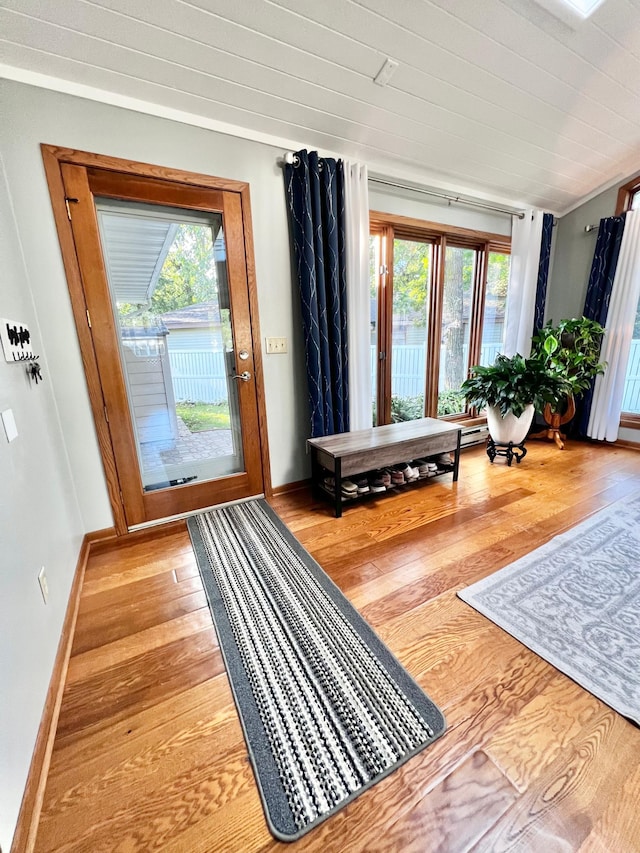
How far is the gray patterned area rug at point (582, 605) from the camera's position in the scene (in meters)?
1.15

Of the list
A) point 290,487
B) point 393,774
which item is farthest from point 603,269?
point 393,774

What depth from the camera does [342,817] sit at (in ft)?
2.68

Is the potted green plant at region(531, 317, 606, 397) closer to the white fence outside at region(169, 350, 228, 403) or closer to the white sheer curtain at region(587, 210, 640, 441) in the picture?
the white sheer curtain at region(587, 210, 640, 441)

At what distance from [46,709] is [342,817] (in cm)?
93

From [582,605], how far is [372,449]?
49.5 inches

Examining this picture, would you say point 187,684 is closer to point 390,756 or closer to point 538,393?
point 390,756

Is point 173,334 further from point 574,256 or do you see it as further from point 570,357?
point 574,256

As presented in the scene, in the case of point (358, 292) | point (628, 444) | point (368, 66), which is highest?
point (368, 66)

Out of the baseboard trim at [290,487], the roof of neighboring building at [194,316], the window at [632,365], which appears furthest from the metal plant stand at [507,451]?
the roof of neighboring building at [194,316]

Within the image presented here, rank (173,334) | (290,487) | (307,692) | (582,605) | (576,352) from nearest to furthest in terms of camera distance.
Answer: (307,692), (582,605), (173,334), (290,487), (576,352)

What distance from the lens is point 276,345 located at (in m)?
2.34

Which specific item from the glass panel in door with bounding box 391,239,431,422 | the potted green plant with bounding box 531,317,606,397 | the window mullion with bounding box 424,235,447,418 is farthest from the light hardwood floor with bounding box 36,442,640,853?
the potted green plant with bounding box 531,317,606,397

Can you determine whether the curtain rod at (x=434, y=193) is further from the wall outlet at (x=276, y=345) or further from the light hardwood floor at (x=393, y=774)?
the light hardwood floor at (x=393, y=774)

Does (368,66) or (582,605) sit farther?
(368,66)
